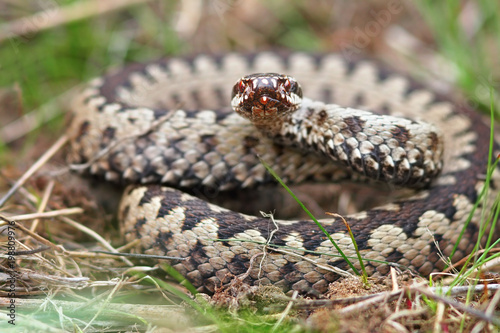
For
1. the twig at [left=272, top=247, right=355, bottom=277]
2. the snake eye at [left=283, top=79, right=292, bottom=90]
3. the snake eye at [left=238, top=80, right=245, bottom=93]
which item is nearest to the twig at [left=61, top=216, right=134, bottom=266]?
the twig at [left=272, top=247, right=355, bottom=277]

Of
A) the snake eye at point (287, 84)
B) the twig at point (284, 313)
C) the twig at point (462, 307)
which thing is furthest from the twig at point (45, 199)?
the twig at point (462, 307)

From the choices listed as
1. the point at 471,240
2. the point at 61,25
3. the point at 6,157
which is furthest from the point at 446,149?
the point at 61,25

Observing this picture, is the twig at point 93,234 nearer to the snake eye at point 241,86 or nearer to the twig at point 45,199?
the twig at point 45,199

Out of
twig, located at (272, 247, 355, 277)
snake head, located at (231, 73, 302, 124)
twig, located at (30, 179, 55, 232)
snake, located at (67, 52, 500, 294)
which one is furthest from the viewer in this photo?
twig, located at (30, 179, 55, 232)

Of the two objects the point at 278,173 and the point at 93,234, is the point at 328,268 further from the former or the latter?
the point at 93,234

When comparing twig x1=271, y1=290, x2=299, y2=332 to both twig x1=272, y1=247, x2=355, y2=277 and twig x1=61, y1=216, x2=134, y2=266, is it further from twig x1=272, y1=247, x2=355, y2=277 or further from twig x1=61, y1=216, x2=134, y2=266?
twig x1=61, y1=216, x2=134, y2=266

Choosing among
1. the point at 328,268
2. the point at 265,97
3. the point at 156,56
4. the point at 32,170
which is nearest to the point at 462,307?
the point at 328,268
